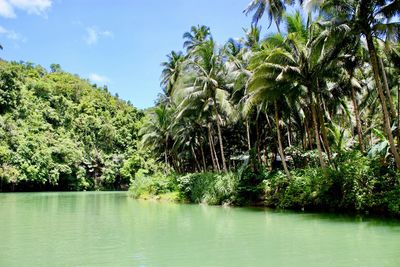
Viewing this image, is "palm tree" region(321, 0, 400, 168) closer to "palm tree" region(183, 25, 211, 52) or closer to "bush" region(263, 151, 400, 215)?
"bush" region(263, 151, 400, 215)

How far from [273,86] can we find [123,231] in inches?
385

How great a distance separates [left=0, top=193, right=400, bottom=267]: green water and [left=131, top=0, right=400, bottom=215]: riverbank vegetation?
2.56 m

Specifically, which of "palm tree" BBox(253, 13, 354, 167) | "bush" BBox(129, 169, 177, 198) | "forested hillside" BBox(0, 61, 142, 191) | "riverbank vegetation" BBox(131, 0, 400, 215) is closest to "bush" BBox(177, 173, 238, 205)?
"riverbank vegetation" BBox(131, 0, 400, 215)

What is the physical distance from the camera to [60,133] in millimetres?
64125

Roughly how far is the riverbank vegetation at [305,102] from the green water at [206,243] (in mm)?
2559

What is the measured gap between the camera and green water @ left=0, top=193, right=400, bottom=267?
7793mm

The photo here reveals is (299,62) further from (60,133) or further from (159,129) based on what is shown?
(60,133)

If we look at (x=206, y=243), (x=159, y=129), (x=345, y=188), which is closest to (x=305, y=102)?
(x=345, y=188)

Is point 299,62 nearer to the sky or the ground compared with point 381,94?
nearer to the sky

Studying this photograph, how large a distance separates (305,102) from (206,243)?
14412mm

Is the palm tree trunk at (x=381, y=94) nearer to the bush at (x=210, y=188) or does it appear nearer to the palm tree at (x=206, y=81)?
the bush at (x=210, y=188)

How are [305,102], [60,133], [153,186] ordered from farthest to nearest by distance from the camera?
[60,133]
[153,186]
[305,102]

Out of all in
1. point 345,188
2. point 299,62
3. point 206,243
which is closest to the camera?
point 206,243

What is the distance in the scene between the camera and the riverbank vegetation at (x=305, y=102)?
15.1 metres
